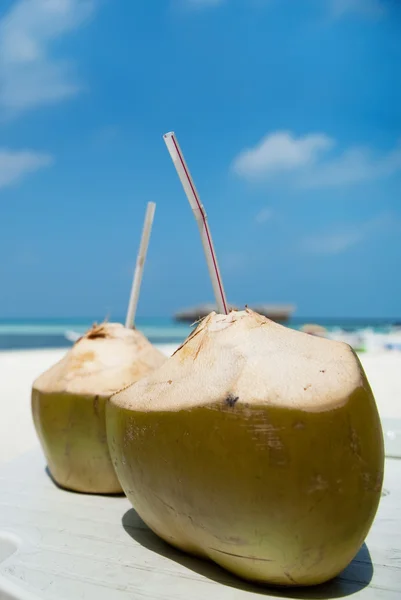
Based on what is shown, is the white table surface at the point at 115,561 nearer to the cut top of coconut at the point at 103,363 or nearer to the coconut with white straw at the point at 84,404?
the coconut with white straw at the point at 84,404

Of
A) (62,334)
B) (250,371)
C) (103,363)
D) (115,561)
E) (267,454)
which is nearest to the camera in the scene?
(267,454)

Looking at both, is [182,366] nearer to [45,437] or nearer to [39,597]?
[39,597]

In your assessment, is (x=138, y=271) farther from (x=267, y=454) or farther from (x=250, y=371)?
(x=267, y=454)

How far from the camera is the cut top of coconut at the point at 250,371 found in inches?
57.8

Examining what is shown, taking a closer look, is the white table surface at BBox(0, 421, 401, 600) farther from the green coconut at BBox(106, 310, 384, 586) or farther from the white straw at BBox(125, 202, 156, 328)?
the white straw at BBox(125, 202, 156, 328)

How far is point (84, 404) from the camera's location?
236 centimetres

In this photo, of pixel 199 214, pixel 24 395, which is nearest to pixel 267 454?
pixel 199 214

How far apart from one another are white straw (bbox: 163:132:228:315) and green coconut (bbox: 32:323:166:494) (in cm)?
72

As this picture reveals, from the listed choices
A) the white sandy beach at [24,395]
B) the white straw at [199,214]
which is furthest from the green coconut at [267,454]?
the white sandy beach at [24,395]

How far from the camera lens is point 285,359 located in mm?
1565

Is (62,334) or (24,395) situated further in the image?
(62,334)

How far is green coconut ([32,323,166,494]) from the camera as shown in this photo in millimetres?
2352

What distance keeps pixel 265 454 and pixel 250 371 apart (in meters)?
0.23

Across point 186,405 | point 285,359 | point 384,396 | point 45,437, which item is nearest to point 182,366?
point 186,405
